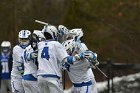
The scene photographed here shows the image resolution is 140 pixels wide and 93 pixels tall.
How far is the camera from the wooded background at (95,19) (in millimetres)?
30531

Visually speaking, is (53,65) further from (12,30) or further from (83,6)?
(83,6)

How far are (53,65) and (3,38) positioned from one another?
15534 mm

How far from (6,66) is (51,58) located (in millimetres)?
7583

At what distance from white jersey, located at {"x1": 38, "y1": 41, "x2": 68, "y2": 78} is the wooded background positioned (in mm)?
14466

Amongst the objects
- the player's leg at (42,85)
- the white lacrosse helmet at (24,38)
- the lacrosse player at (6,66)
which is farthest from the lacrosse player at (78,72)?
the lacrosse player at (6,66)

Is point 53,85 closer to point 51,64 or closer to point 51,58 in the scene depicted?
point 51,64

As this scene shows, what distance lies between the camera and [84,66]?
15680 mm

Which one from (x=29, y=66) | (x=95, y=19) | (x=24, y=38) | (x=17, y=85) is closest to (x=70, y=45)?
(x=29, y=66)

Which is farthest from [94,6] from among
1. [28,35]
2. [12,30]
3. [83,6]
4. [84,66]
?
[84,66]

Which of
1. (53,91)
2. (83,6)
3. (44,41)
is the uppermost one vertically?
(83,6)

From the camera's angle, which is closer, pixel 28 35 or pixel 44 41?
pixel 44 41

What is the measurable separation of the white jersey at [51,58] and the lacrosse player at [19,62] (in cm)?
237

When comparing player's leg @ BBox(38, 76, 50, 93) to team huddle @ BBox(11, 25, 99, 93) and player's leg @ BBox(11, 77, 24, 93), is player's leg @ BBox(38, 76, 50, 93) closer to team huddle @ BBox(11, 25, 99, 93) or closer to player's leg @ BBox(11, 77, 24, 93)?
team huddle @ BBox(11, 25, 99, 93)

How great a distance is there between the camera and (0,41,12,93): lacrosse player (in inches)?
899
